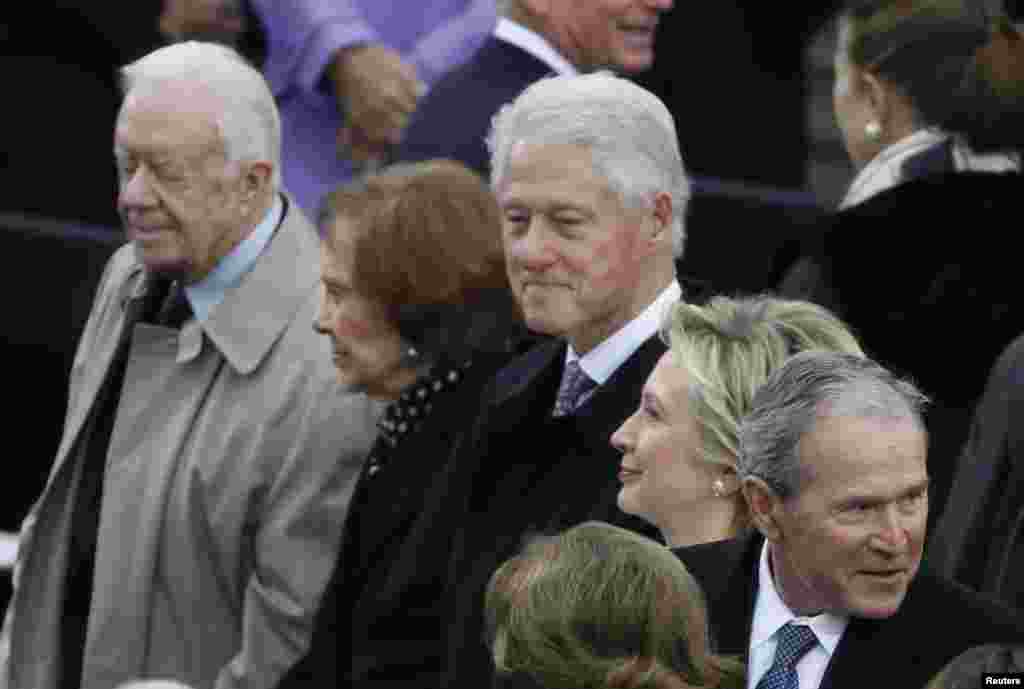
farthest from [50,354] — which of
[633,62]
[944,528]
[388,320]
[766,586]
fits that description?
[766,586]

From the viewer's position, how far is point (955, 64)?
5.53 meters

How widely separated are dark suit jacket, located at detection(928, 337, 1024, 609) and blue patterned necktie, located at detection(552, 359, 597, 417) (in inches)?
26.6

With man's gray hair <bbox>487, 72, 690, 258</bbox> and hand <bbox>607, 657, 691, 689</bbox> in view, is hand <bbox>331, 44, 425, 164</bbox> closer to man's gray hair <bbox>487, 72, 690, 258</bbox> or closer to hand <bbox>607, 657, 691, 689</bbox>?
man's gray hair <bbox>487, 72, 690, 258</bbox>

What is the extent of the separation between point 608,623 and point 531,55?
2797 millimetres

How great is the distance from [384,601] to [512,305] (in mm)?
677

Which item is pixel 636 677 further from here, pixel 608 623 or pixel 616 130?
pixel 616 130

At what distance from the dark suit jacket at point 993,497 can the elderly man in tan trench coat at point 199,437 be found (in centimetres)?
121

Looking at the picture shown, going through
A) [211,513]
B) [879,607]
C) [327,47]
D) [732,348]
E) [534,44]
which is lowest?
[211,513]

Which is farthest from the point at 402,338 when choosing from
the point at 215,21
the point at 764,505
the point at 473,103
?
the point at 215,21

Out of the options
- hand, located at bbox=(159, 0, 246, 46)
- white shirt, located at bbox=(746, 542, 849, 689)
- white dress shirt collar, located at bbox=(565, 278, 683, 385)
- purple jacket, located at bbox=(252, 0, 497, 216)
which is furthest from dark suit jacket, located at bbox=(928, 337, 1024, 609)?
hand, located at bbox=(159, 0, 246, 46)

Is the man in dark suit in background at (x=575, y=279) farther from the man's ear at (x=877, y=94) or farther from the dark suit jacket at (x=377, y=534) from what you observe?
the man's ear at (x=877, y=94)

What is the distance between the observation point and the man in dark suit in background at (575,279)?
4.57m

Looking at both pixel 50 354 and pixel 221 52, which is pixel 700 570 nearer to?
pixel 221 52

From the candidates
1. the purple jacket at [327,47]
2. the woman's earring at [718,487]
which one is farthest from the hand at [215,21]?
the woman's earring at [718,487]
